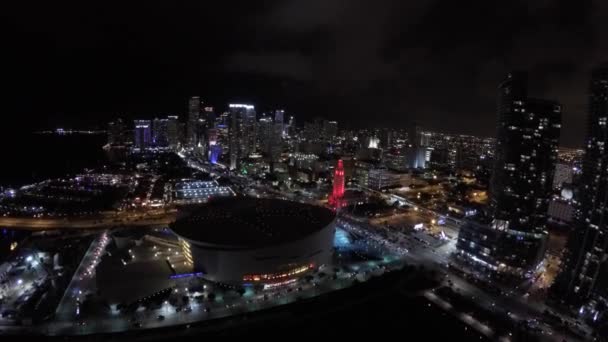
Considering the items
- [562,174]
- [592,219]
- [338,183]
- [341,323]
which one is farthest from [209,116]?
[592,219]

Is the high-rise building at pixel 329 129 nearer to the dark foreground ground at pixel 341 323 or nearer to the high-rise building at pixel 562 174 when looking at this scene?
the high-rise building at pixel 562 174

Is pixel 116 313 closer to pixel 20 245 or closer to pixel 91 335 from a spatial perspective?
pixel 91 335

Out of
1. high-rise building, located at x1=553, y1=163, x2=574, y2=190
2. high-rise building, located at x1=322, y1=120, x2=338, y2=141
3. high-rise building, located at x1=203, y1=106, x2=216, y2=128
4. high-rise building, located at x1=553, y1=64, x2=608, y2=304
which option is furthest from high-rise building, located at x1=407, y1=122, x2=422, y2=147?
high-rise building, located at x1=553, y1=64, x2=608, y2=304

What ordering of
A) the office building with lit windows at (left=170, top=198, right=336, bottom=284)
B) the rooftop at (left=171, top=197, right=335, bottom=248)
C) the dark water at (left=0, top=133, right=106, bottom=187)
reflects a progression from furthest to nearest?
1. the dark water at (left=0, top=133, right=106, bottom=187)
2. the rooftop at (left=171, top=197, right=335, bottom=248)
3. the office building with lit windows at (left=170, top=198, right=336, bottom=284)

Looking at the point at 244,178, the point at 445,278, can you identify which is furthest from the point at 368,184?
the point at 445,278

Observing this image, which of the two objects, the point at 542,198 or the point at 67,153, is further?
the point at 67,153

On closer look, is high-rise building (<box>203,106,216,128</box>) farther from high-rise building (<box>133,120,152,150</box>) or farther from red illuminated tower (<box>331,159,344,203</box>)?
red illuminated tower (<box>331,159,344,203</box>)
